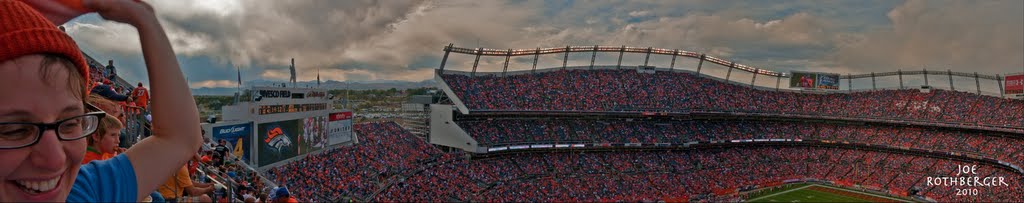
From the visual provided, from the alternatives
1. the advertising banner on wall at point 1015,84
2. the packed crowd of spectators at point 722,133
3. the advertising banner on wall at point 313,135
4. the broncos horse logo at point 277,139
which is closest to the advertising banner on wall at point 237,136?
the broncos horse logo at point 277,139

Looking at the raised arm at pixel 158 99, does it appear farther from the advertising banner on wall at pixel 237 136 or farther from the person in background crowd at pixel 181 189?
the advertising banner on wall at pixel 237 136

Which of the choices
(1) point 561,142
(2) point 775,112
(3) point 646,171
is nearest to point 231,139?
(1) point 561,142

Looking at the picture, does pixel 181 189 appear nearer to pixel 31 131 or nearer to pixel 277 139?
pixel 31 131

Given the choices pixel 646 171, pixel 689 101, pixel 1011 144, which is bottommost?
pixel 646 171

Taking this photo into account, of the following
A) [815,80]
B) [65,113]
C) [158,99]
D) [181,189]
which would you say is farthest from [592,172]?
[65,113]

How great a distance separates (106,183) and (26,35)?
0.67 metres

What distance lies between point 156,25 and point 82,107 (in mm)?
486

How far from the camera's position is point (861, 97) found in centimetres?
5647

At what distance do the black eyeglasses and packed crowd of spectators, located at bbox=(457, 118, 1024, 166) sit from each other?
127 feet

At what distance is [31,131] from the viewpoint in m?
1.51

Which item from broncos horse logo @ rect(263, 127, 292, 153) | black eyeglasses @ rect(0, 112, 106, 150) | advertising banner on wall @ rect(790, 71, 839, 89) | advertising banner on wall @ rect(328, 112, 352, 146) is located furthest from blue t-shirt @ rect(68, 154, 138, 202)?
advertising banner on wall @ rect(790, 71, 839, 89)

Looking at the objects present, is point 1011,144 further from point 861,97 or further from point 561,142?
point 561,142

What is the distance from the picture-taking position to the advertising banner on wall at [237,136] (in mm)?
21562

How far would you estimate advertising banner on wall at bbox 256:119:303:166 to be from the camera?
24.2m
